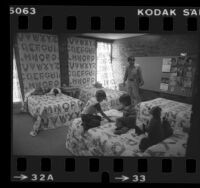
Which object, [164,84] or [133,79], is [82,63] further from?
[164,84]

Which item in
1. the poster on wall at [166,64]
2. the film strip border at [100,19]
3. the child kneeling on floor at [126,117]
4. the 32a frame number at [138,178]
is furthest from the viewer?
the poster on wall at [166,64]

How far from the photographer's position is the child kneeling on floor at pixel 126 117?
→ 205 cm

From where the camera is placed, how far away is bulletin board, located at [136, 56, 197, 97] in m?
1.98

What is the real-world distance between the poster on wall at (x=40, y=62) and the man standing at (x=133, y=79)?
905mm

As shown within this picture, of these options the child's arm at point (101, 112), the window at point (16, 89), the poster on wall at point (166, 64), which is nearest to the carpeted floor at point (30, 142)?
→ the window at point (16, 89)

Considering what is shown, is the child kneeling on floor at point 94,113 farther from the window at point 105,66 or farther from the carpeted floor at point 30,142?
the carpeted floor at point 30,142

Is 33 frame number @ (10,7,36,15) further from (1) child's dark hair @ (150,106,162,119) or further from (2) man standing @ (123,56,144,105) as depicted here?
(1) child's dark hair @ (150,106,162,119)

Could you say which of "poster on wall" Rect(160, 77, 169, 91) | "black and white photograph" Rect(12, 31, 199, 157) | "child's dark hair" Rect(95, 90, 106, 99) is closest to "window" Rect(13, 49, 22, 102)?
"black and white photograph" Rect(12, 31, 199, 157)

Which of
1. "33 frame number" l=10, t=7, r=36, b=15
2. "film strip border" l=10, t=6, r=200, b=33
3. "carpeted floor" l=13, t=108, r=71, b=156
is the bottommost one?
"carpeted floor" l=13, t=108, r=71, b=156

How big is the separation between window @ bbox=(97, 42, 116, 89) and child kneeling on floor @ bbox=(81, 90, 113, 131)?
14cm

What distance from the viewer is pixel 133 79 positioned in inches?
83.5

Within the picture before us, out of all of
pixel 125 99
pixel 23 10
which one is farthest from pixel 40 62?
pixel 125 99

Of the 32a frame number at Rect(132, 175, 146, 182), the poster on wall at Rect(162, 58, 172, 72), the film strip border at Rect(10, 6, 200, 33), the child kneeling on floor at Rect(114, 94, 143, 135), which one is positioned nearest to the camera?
the film strip border at Rect(10, 6, 200, 33)

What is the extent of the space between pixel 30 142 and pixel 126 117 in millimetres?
1131
